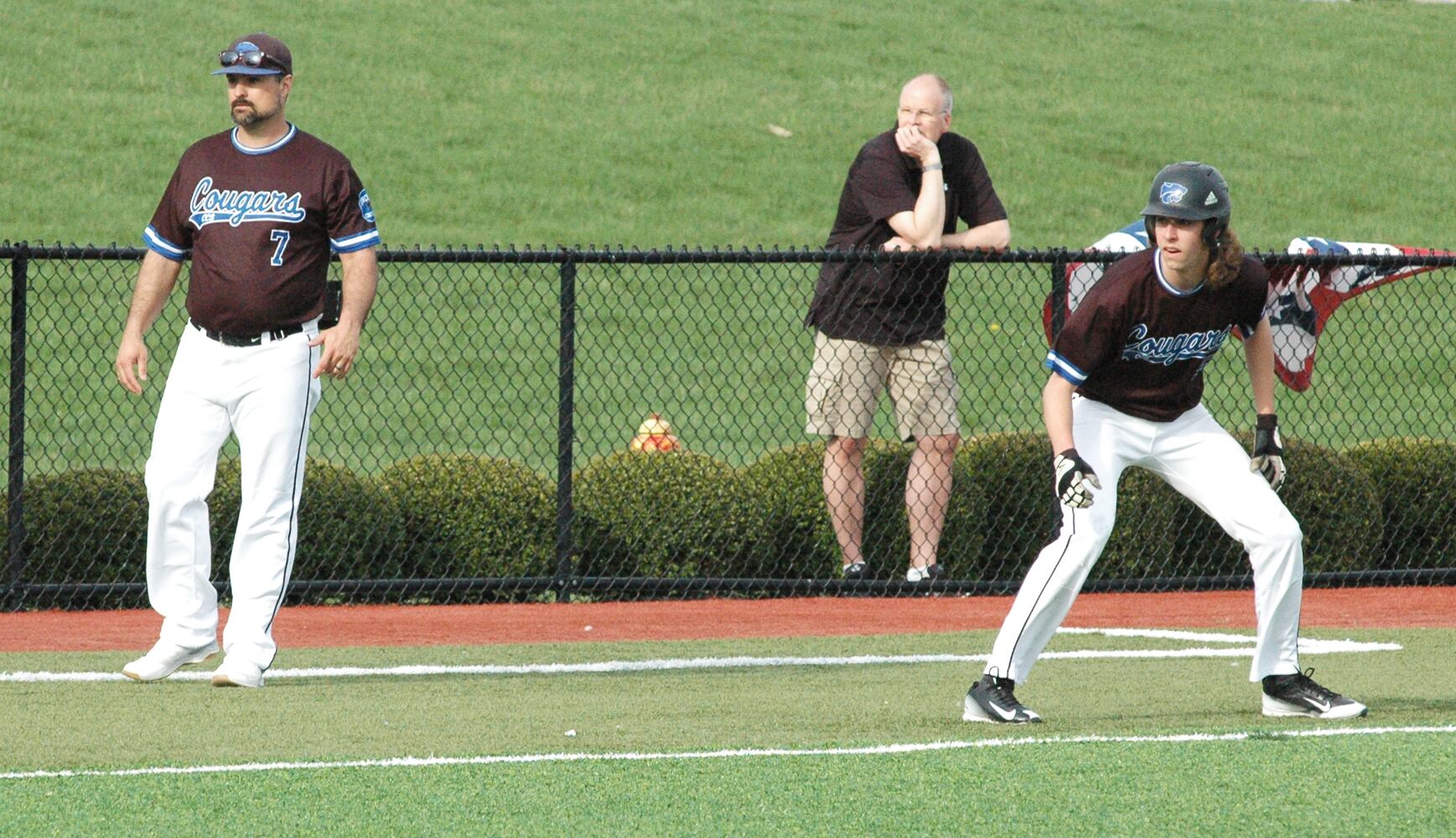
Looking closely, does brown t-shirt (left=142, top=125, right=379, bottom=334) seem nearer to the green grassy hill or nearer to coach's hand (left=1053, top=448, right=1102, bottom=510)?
coach's hand (left=1053, top=448, right=1102, bottom=510)

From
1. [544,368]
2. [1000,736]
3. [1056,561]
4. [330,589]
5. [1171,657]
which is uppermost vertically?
[1056,561]

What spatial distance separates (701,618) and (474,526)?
145 cm

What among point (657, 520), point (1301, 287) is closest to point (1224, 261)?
point (1301, 287)

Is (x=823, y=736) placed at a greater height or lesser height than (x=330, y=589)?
greater

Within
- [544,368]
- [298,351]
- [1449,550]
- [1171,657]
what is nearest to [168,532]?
[298,351]

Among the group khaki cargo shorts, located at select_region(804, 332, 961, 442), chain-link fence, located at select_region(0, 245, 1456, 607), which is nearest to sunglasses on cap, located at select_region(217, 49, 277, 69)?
chain-link fence, located at select_region(0, 245, 1456, 607)

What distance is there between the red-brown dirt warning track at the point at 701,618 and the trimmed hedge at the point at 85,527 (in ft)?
0.85

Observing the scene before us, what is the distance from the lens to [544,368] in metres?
21.8

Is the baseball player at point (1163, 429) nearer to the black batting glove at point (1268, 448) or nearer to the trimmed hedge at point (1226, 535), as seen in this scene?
the black batting glove at point (1268, 448)

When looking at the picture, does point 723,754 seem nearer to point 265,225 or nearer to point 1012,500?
point 265,225

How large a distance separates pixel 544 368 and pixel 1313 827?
57.7 ft

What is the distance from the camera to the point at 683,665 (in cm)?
770

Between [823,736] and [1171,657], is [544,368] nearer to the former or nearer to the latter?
[1171,657]

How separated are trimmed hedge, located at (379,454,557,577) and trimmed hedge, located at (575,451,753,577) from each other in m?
0.22
